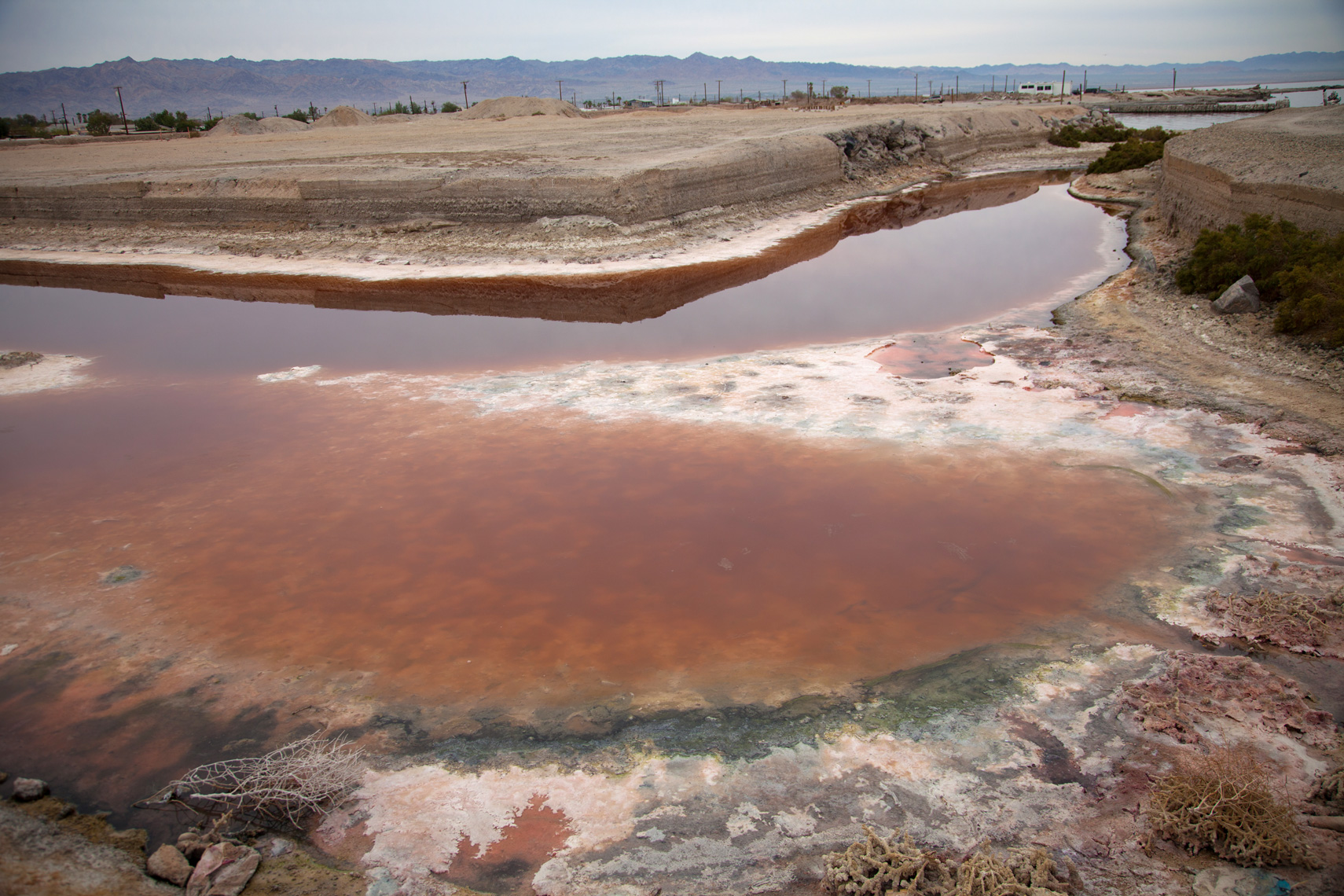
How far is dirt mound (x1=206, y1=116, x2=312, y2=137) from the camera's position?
43594 millimetres

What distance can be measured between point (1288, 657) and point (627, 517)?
4.06 meters

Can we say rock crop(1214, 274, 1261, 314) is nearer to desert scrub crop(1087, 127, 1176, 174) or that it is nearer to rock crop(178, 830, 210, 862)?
rock crop(178, 830, 210, 862)

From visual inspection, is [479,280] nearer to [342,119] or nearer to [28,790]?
[28,790]

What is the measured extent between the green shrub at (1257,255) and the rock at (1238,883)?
8.18 m

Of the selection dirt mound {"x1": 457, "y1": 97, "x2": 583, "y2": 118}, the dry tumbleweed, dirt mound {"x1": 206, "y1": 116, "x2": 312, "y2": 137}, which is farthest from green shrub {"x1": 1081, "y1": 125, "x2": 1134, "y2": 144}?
dirt mound {"x1": 206, "y1": 116, "x2": 312, "y2": 137}

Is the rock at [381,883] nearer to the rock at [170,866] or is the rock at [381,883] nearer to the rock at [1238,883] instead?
the rock at [170,866]

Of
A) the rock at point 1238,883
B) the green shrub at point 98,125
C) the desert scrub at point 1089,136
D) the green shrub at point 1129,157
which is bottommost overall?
the rock at point 1238,883

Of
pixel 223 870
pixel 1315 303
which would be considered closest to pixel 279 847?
pixel 223 870

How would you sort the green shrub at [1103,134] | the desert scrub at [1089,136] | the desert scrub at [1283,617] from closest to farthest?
the desert scrub at [1283,617] < the desert scrub at [1089,136] < the green shrub at [1103,134]

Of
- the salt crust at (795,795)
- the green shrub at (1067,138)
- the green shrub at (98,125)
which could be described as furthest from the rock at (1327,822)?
the green shrub at (98,125)

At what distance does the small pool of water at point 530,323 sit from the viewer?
9.80 m

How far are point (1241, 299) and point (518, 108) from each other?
4544 centimetres

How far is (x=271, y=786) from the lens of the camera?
11.3ft

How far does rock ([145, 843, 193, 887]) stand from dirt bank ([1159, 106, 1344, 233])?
1252 centimetres
